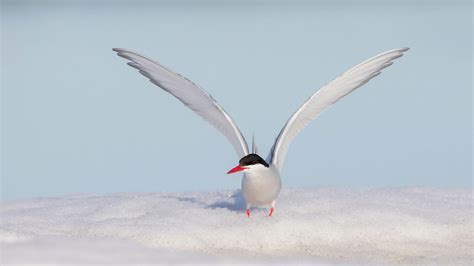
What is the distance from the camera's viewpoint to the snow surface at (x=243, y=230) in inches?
176

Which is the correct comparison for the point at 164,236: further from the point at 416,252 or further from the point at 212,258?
the point at 416,252

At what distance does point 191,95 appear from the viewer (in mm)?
5922

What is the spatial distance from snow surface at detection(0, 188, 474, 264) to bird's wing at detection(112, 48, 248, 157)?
53 cm

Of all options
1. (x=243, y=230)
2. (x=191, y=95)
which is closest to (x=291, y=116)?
(x=191, y=95)

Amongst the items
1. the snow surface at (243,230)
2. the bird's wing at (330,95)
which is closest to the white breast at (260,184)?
the snow surface at (243,230)

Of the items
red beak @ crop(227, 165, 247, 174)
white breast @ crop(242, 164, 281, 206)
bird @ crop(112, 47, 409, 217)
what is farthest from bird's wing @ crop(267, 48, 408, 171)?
red beak @ crop(227, 165, 247, 174)

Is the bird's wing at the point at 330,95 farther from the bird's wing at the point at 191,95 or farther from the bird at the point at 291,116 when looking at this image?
the bird's wing at the point at 191,95

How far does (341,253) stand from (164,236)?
1.05 meters

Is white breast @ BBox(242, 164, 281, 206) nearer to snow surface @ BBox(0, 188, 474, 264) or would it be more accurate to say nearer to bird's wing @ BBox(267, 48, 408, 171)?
snow surface @ BBox(0, 188, 474, 264)

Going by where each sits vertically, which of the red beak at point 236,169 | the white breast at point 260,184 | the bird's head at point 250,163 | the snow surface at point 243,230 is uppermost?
the bird's head at point 250,163

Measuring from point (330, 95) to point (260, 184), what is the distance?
0.84 meters

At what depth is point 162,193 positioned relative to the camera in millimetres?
6891

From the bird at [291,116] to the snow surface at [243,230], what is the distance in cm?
30

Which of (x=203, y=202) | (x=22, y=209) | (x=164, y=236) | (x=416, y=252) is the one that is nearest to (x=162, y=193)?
(x=203, y=202)
